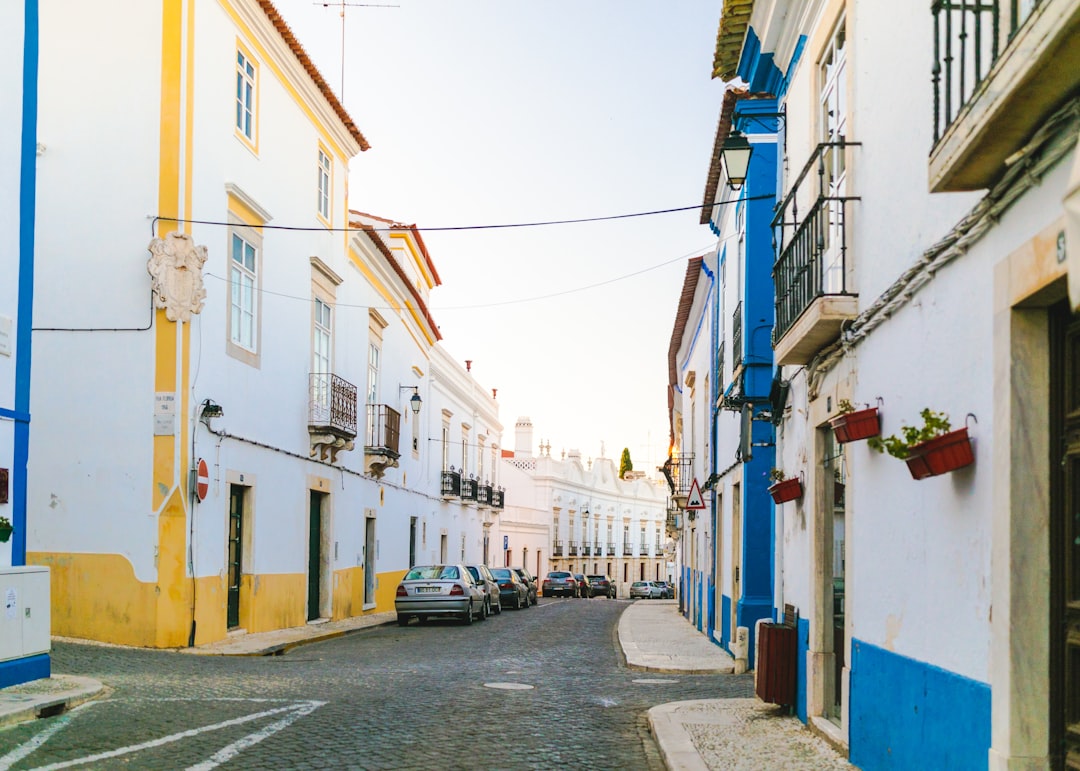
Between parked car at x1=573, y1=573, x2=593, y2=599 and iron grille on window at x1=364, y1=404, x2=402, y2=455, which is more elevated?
iron grille on window at x1=364, y1=404, x2=402, y2=455

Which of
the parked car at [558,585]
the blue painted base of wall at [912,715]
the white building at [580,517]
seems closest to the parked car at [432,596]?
the blue painted base of wall at [912,715]

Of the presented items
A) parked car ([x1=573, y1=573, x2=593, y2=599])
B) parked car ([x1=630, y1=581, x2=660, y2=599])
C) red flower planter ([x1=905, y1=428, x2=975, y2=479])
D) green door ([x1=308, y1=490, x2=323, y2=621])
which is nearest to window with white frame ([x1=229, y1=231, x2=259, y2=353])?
green door ([x1=308, y1=490, x2=323, y2=621])

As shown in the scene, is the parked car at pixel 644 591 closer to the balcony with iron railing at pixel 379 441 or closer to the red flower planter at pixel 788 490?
Answer: the balcony with iron railing at pixel 379 441

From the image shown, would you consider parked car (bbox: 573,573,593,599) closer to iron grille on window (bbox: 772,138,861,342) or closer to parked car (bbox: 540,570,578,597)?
parked car (bbox: 540,570,578,597)

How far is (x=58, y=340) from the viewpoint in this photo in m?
16.0

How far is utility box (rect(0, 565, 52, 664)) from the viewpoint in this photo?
34.3 feet

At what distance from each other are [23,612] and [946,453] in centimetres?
851

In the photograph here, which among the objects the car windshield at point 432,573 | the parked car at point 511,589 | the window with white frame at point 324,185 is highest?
the window with white frame at point 324,185

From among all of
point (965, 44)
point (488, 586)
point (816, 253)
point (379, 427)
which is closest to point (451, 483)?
point (488, 586)

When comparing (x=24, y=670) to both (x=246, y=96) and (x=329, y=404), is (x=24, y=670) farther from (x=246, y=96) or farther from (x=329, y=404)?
(x=329, y=404)

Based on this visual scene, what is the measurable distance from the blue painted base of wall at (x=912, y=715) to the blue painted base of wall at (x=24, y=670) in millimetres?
7158

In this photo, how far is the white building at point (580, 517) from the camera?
206 ft

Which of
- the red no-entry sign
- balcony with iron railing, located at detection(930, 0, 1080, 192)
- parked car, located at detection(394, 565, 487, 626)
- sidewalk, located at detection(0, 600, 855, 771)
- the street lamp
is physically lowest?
parked car, located at detection(394, 565, 487, 626)

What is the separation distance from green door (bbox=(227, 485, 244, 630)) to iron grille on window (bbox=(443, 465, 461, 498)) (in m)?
20.4
